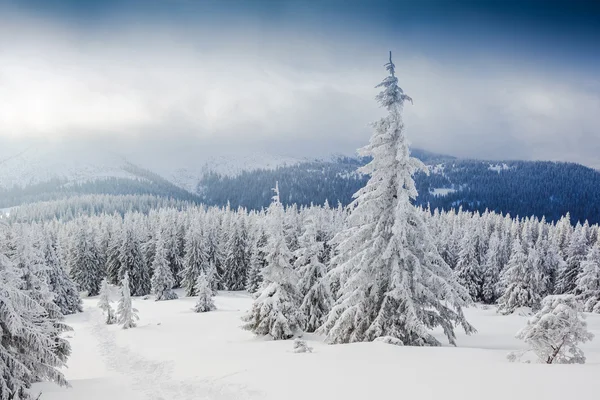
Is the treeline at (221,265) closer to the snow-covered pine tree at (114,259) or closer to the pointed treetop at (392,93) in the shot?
the snow-covered pine tree at (114,259)

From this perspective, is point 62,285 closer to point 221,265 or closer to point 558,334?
point 221,265

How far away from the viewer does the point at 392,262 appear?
15.4 m

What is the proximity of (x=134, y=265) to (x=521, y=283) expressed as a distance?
200 ft

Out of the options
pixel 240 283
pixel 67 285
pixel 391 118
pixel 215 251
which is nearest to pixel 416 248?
pixel 391 118

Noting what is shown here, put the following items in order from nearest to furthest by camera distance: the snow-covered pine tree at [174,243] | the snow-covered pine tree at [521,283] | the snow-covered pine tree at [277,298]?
1. the snow-covered pine tree at [277,298]
2. the snow-covered pine tree at [521,283]
3. the snow-covered pine tree at [174,243]

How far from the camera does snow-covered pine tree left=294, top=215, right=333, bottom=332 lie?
25355 mm

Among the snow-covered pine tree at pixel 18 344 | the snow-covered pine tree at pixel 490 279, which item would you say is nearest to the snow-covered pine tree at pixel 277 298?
the snow-covered pine tree at pixel 18 344

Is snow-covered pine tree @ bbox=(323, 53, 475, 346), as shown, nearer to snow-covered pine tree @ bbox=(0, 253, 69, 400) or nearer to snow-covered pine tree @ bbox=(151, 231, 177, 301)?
snow-covered pine tree @ bbox=(0, 253, 69, 400)

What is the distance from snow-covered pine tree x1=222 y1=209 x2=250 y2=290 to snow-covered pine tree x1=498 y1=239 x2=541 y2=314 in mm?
43468

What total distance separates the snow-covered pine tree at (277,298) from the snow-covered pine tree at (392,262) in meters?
7.15

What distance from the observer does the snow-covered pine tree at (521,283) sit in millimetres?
43031

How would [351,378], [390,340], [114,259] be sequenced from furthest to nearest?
1. [114,259]
2. [390,340]
3. [351,378]

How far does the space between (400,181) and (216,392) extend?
392 inches

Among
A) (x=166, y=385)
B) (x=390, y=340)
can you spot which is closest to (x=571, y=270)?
(x=390, y=340)
